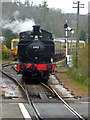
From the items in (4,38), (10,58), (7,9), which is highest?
(7,9)

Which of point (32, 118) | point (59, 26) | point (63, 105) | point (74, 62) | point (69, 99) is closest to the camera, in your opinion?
point (32, 118)

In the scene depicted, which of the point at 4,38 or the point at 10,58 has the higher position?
the point at 4,38

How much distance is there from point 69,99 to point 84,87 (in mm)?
2909

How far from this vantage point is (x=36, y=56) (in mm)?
14859

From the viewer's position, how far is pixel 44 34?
15.6 metres

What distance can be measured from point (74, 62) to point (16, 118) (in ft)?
38.6

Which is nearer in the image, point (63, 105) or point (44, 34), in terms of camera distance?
point (63, 105)

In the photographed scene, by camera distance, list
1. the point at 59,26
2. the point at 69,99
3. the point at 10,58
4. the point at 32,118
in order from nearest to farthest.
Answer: the point at 32,118
the point at 69,99
the point at 10,58
the point at 59,26

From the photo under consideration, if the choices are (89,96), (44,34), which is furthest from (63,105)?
(44,34)

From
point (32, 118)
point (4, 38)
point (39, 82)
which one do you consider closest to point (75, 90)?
point (39, 82)

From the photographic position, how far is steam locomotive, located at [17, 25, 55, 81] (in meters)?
14.7

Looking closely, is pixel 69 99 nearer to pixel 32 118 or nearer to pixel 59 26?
pixel 32 118

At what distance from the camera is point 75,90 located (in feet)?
41.4

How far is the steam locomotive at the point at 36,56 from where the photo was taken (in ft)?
48.2
